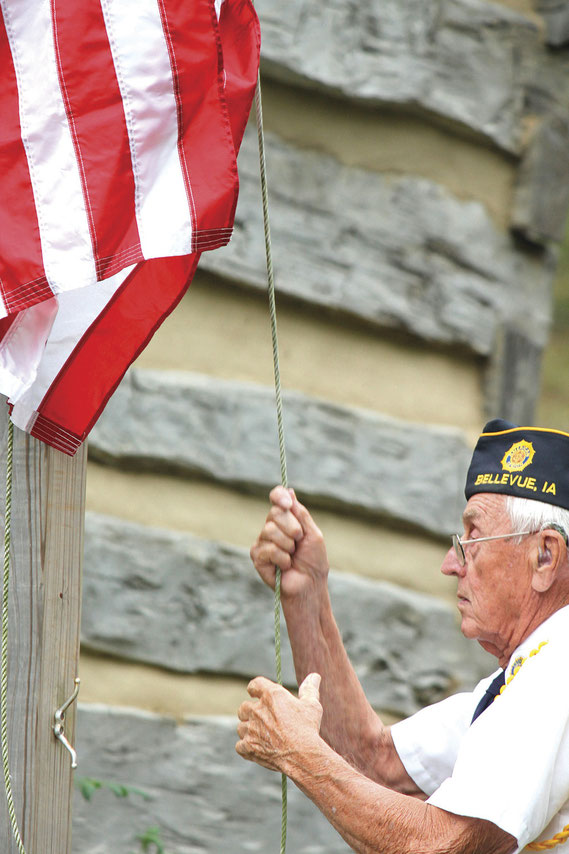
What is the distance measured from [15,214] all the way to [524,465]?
1094 mm

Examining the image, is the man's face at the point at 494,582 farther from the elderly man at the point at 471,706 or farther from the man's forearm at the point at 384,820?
the man's forearm at the point at 384,820

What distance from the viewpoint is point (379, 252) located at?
3686 millimetres

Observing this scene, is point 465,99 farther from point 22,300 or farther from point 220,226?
point 22,300

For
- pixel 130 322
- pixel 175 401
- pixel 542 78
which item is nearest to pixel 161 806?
pixel 175 401

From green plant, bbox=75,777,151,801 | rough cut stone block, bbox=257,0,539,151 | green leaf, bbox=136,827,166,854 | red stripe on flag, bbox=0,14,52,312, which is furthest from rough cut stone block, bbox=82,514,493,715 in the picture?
rough cut stone block, bbox=257,0,539,151

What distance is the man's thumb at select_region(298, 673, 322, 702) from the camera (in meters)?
2.07

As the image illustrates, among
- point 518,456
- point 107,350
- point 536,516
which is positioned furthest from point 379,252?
point 107,350

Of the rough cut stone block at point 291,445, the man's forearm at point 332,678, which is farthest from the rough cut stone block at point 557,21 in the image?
the man's forearm at point 332,678

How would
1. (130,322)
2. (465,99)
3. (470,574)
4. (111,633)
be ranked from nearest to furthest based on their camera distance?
(130,322) < (470,574) < (111,633) < (465,99)

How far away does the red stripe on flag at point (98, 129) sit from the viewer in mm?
1932

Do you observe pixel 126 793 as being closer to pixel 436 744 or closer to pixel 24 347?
pixel 436 744

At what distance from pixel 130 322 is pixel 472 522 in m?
0.80

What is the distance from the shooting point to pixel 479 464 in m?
2.31

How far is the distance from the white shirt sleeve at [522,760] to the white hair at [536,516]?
25 centimetres
